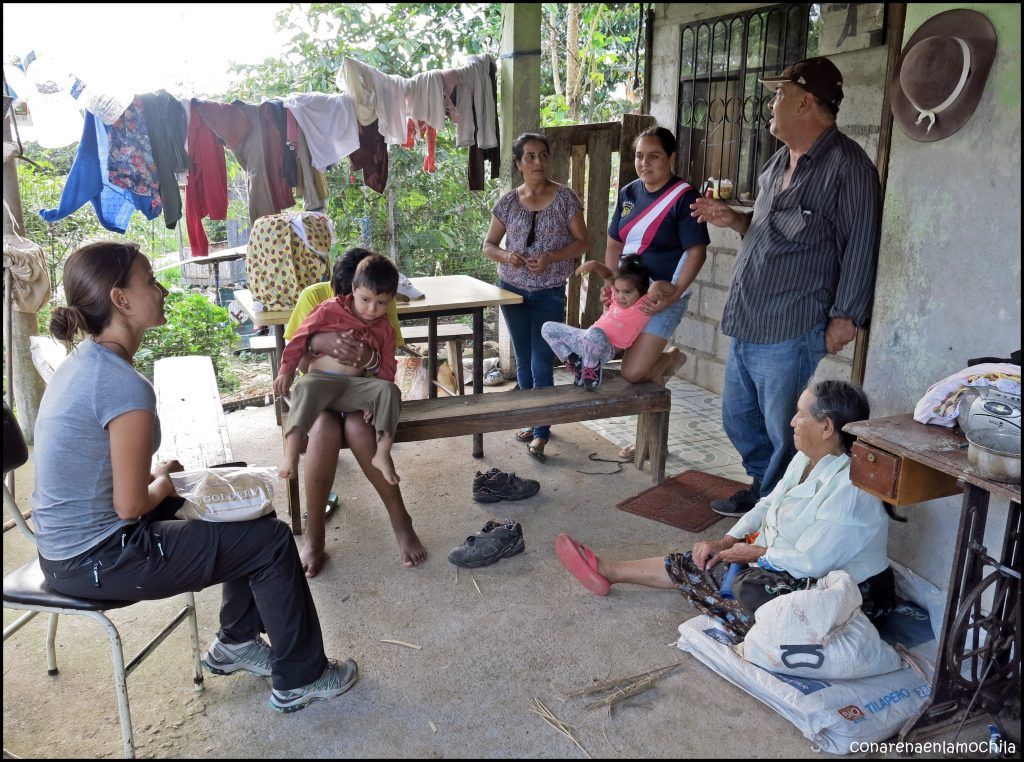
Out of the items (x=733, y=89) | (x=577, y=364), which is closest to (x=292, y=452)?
(x=577, y=364)

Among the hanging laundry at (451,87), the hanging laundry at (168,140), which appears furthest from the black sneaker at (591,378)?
the hanging laundry at (168,140)

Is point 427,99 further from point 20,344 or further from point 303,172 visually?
point 20,344

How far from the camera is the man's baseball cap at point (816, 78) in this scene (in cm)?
326

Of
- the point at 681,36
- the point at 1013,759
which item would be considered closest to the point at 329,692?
the point at 1013,759

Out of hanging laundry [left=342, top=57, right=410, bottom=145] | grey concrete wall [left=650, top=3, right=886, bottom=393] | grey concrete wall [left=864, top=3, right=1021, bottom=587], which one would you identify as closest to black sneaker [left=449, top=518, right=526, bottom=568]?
grey concrete wall [left=864, top=3, right=1021, bottom=587]

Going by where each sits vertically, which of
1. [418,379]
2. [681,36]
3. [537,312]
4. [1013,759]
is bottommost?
[1013,759]

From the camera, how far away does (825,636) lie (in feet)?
8.20

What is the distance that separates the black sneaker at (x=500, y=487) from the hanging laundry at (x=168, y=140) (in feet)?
8.66

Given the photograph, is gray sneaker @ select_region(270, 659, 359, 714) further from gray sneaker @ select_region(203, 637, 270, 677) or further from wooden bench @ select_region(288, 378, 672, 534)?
wooden bench @ select_region(288, 378, 672, 534)

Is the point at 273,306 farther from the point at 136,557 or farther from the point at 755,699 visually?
the point at 755,699

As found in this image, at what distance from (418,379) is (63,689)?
3.01 meters

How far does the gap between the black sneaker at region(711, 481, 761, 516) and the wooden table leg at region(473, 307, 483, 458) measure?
151cm

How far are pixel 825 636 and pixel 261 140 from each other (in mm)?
4527

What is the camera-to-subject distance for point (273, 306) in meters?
4.20
